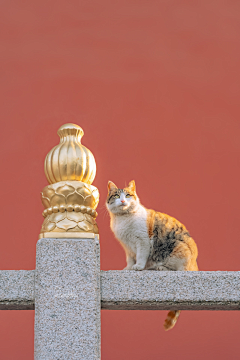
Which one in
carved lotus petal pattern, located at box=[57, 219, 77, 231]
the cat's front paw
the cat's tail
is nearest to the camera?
carved lotus petal pattern, located at box=[57, 219, 77, 231]

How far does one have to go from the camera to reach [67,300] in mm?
1753

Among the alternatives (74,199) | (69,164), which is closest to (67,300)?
(74,199)

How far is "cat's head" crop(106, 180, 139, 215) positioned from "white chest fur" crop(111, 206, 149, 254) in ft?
0.12

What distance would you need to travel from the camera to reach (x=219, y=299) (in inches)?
70.9

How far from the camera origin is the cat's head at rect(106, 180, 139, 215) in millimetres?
2578

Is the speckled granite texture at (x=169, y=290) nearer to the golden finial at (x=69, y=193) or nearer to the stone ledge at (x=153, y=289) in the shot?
the stone ledge at (x=153, y=289)

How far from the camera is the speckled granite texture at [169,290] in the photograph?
179 cm

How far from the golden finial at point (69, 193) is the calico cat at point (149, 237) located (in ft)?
1.71

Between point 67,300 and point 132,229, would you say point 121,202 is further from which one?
point 67,300

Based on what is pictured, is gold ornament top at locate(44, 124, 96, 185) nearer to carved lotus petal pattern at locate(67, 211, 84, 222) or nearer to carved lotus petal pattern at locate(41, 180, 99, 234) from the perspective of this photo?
carved lotus petal pattern at locate(41, 180, 99, 234)

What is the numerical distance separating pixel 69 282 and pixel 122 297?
0.22 m

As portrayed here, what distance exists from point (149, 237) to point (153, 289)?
0.70 metres

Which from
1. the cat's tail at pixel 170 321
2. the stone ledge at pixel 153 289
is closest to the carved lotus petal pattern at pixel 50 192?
the stone ledge at pixel 153 289

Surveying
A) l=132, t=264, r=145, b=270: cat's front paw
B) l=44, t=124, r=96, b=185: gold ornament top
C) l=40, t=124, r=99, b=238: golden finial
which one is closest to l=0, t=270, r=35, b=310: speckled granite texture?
l=40, t=124, r=99, b=238: golden finial
